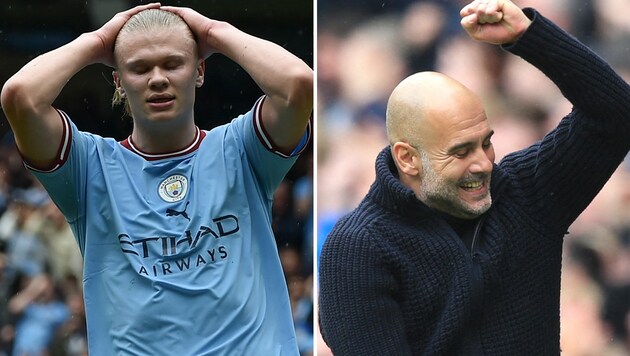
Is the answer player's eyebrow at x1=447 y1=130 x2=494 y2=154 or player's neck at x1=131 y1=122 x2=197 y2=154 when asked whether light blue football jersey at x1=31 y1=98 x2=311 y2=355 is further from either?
player's eyebrow at x1=447 y1=130 x2=494 y2=154

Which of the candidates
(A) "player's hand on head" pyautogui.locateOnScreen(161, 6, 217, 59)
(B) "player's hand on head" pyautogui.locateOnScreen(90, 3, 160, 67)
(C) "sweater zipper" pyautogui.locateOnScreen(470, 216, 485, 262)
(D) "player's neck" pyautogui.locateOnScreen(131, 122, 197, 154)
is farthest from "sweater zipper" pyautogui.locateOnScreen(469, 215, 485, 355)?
(B) "player's hand on head" pyautogui.locateOnScreen(90, 3, 160, 67)

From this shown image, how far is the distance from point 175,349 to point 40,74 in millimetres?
923

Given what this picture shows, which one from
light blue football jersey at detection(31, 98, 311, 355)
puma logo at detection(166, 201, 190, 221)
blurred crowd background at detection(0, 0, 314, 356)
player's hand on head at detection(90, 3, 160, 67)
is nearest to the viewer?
light blue football jersey at detection(31, 98, 311, 355)

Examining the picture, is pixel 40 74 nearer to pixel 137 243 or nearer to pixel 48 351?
pixel 137 243

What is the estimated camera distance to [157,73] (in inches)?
161

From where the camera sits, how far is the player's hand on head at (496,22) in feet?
11.7

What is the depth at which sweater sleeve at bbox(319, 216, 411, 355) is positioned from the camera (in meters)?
3.64

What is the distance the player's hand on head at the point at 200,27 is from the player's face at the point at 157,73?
0.05 m

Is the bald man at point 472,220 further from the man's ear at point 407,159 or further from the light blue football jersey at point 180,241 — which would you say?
the light blue football jersey at point 180,241

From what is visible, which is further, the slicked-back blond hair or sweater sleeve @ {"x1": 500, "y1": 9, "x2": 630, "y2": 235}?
the slicked-back blond hair

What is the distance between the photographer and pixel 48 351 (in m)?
9.02

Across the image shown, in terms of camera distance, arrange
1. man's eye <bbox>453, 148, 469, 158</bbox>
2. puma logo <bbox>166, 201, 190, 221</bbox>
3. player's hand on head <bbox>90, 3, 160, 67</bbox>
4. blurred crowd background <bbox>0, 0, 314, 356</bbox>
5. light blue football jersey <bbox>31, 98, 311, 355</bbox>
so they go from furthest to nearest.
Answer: blurred crowd background <bbox>0, 0, 314, 356</bbox>
player's hand on head <bbox>90, 3, 160, 67</bbox>
puma logo <bbox>166, 201, 190, 221</bbox>
light blue football jersey <bbox>31, 98, 311, 355</bbox>
man's eye <bbox>453, 148, 469, 158</bbox>

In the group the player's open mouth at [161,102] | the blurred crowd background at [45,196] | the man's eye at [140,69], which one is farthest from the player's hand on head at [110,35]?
the blurred crowd background at [45,196]

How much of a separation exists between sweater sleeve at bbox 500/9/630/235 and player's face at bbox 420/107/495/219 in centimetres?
15
